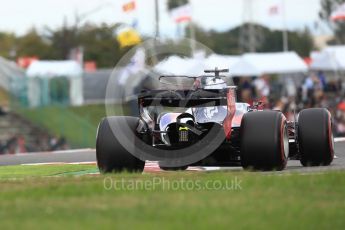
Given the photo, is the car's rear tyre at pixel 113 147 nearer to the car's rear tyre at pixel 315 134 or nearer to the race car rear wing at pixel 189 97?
the race car rear wing at pixel 189 97

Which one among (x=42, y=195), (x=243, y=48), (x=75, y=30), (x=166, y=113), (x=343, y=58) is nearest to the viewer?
(x=42, y=195)

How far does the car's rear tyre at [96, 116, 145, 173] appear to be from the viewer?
13.6 m

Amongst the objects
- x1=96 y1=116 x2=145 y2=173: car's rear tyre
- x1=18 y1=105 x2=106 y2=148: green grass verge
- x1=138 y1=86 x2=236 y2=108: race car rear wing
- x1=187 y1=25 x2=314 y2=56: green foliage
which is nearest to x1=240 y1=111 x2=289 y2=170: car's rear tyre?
x1=138 y1=86 x2=236 y2=108: race car rear wing

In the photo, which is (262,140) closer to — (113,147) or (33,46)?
(113,147)

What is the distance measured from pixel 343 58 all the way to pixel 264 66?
151 inches

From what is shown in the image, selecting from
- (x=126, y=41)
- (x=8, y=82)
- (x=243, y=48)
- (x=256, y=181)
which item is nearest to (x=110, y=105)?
(x=256, y=181)

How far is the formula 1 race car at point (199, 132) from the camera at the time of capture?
42.9 ft

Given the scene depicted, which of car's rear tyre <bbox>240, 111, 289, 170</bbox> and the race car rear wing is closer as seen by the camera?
car's rear tyre <bbox>240, 111, 289, 170</bbox>

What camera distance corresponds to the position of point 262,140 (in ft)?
42.6

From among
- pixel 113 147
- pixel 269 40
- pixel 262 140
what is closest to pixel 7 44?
pixel 269 40

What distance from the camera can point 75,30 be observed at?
217 ft

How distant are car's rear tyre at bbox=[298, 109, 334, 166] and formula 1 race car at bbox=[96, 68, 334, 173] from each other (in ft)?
0.05

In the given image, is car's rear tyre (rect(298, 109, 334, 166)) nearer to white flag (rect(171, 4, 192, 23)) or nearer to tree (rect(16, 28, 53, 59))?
white flag (rect(171, 4, 192, 23))

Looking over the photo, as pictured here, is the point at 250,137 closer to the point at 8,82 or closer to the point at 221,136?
the point at 221,136
